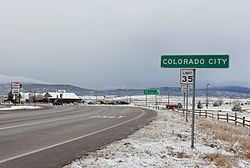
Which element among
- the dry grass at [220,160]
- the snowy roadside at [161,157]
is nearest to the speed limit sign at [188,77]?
the snowy roadside at [161,157]

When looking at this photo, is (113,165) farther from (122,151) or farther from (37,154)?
(37,154)

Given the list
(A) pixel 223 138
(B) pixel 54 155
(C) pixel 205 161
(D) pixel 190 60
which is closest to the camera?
(C) pixel 205 161

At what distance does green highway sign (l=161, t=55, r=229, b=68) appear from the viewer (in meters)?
8.17

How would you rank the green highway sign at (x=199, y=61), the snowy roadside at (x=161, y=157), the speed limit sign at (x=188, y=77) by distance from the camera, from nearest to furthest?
the snowy roadside at (x=161, y=157) < the green highway sign at (x=199, y=61) < the speed limit sign at (x=188, y=77)

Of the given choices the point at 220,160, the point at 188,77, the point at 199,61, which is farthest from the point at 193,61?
→ the point at 220,160

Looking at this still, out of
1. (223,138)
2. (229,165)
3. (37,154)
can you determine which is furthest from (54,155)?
(223,138)

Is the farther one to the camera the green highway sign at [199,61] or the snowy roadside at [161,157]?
the green highway sign at [199,61]

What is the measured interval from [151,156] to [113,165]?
1424 millimetres

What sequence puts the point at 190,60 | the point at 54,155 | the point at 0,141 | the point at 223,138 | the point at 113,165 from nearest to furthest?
1. the point at 113,165
2. the point at 54,155
3. the point at 190,60
4. the point at 0,141
5. the point at 223,138

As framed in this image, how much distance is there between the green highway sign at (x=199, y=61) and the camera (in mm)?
8172

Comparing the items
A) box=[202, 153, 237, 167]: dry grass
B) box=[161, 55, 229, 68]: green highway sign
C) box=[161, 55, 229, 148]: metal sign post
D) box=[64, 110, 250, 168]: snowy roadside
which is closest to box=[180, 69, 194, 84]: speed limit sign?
box=[161, 55, 229, 148]: metal sign post

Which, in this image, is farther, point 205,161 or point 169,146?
point 169,146

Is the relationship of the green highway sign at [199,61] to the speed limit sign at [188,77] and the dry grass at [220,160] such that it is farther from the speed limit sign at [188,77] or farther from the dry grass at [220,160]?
the dry grass at [220,160]

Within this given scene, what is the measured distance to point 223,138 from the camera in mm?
10836
